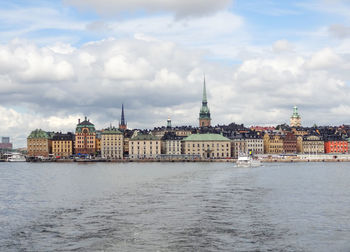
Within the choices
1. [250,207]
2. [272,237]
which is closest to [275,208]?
[250,207]

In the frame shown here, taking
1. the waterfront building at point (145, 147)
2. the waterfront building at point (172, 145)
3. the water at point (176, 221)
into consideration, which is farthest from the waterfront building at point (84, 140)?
the water at point (176, 221)

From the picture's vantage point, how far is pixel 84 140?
15838cm

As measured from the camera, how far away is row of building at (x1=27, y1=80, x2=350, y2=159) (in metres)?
155

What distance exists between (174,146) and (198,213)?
A: 128 metres

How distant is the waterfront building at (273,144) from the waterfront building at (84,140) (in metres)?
48.7

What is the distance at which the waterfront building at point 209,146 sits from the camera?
15412 cm

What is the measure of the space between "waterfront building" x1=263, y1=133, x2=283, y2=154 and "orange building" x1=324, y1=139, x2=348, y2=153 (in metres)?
14.3

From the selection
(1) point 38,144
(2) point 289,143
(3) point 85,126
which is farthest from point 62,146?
(2) point 289,143

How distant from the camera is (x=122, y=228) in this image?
25.1 meters

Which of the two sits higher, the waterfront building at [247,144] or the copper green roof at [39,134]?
the copper green roof at [39,134]

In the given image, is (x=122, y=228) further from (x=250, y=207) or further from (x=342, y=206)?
(x=342, y=206)

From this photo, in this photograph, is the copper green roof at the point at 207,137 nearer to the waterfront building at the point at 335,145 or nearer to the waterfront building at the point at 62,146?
the waterfront building at the point at 335,145

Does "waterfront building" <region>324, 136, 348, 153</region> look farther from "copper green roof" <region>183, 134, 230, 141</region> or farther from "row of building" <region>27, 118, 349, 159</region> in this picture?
"copper green roof" <region>183, 134, 230, 141</region>

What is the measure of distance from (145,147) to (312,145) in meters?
48.3
